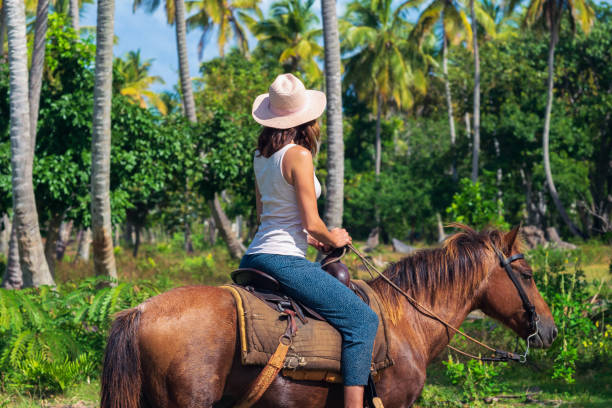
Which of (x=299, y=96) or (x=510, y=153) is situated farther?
(x=510, y=153)

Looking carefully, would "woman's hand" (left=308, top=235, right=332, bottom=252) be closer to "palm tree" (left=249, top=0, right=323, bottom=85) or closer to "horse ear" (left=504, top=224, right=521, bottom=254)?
"horse ear" (left=504, top=224, right=521, bottom=254)

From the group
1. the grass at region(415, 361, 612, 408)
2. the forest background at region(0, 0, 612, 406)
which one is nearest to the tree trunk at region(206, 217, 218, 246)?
the forest background at region(0, 0, 612, 406)

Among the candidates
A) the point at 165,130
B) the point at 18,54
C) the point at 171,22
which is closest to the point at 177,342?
the point at 18,54

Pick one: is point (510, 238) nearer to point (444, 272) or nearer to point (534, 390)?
point (444, 272)

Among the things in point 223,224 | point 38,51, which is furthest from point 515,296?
point 223,224

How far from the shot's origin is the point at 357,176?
39781mm

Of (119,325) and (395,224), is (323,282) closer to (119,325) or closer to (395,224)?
(119,325)

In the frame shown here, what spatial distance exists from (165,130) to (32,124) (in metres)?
3.38

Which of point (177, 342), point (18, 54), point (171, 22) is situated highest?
point (171, 22)

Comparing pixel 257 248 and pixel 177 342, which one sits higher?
pixel 257 248

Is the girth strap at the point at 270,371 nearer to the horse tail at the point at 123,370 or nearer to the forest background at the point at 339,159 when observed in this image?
the horse tail at the point at 123,370

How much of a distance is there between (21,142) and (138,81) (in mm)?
31871

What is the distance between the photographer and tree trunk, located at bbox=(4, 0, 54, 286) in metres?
8.66

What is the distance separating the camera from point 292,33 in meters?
34.9
